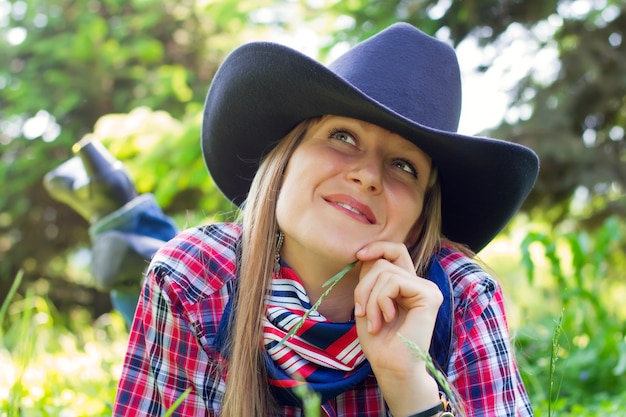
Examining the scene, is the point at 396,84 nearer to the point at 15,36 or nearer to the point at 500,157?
the point at 500,157

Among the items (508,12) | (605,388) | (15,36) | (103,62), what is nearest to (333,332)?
(605,388)

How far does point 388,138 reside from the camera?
5.95ft

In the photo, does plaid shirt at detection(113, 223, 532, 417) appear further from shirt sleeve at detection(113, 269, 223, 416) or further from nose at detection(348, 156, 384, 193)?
nose at detection(348, 156, 384, 193)

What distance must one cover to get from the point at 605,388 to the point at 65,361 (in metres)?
2.88

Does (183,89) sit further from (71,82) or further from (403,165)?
(403,165)

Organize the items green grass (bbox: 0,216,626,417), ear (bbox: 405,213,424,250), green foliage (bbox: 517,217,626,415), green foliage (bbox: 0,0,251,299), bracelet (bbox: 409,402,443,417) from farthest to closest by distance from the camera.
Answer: green foliage (bbox: 0,0,251,299) → green foliage (bbox: 517,217,626,415) → green grass (bbox: 0,216,626,417) → ear (bbox: 405,213,424,250) → bracelet (bbox: 409,402,443,417)

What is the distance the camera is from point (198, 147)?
4.10 metres

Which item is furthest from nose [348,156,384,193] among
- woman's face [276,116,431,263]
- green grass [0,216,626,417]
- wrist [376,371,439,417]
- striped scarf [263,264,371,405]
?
green grass [0,216,626,417]

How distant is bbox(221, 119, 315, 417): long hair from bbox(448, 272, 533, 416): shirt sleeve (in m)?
0.50

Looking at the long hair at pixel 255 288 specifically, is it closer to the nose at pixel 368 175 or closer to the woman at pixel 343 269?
the woman at pixel 343 269

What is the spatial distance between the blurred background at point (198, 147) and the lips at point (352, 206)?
1.70 ft

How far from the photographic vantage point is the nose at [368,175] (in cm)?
173

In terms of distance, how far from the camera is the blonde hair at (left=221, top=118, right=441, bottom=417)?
169 cm

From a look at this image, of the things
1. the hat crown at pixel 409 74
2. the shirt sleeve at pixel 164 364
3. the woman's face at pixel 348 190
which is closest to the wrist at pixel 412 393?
the woman's face at pixel 348 190
